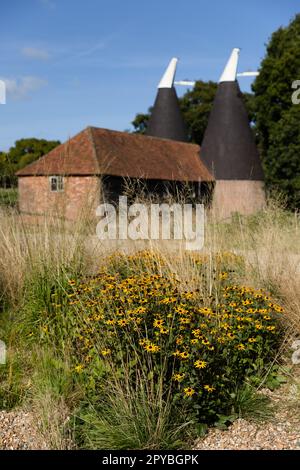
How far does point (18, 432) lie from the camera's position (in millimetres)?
3453

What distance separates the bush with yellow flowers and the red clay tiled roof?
1508 centimetres

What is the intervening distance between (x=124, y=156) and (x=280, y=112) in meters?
9.87

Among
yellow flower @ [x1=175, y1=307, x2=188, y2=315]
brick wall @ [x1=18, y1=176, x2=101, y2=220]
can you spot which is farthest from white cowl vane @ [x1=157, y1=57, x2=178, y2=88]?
yellow flower @ [x1=175, y1=307, x2=188, y2=315]

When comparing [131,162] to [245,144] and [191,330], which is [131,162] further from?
[191,330]

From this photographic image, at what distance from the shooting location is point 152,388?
10.7ft

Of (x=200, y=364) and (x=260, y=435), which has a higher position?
(x=200, y=364)

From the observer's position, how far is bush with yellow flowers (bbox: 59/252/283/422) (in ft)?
11.3

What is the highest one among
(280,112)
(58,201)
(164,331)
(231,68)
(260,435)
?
(231,68)

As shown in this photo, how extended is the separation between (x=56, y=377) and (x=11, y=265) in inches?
93.6

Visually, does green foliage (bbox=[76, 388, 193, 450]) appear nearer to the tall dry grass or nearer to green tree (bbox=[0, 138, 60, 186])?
the tall dry grass

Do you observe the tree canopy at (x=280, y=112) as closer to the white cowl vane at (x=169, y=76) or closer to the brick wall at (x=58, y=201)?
the white cowl vane at (x=169, y=76)

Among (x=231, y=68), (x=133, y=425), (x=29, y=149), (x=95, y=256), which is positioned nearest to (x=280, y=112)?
(x=231, y=68)

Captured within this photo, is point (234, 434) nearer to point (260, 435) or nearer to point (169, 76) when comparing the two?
point (260, 435)
